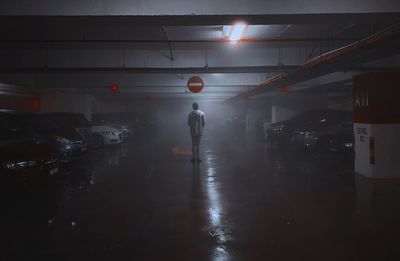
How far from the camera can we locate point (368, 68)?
12516mm

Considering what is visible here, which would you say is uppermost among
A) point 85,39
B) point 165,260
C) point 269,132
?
point 85,39

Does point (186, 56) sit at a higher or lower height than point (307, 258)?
higher

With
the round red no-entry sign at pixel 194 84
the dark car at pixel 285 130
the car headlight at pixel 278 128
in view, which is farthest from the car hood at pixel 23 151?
the car headlight at pixel 278 128

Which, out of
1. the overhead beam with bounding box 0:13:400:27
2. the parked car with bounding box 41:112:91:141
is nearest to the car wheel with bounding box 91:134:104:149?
the parked car with bounding box 41:112:91:141

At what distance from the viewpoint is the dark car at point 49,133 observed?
9391 mm

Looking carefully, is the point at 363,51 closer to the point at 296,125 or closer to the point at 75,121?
the point at 296,125

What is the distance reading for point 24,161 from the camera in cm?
720

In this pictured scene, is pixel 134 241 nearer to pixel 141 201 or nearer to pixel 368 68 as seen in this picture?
pixel 141 201

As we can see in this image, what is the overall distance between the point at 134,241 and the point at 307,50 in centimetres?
1062

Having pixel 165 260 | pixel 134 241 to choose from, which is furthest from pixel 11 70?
pixel 165 260

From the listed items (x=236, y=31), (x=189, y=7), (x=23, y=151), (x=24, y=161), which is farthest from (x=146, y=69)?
(x=189, y=7)

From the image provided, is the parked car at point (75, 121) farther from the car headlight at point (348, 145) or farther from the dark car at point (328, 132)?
the car headlight at point (348, 145)

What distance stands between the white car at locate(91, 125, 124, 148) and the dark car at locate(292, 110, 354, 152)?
963 cm

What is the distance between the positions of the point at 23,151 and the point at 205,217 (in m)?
4.50
